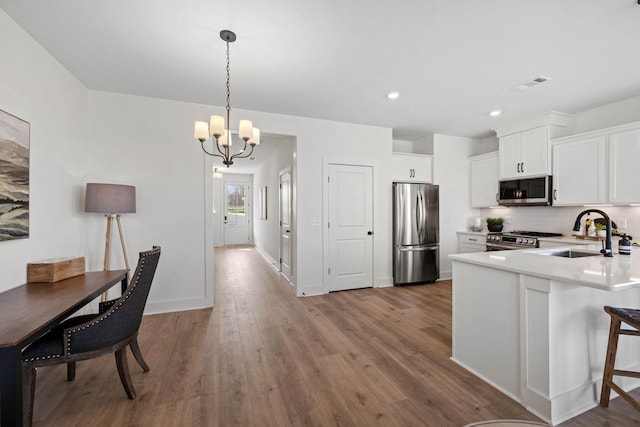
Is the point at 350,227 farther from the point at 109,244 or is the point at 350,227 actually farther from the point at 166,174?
the point at 109,244

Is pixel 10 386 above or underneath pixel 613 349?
above

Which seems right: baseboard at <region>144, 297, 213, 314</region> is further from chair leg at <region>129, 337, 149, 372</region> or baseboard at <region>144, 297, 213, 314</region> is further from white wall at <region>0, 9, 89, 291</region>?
chair leg at <region>129, 337, 149, 372</region>

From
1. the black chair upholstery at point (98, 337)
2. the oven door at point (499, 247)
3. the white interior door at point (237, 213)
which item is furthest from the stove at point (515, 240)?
the white interior door at point (237, 213)

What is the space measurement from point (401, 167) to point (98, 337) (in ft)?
14.8

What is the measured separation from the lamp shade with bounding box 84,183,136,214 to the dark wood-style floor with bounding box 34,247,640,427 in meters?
1.35

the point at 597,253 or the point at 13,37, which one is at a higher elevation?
the point at 13,37

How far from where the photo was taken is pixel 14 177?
6.70ft

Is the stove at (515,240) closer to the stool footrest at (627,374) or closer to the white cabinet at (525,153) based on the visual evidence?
the white cabinet at (525,153)

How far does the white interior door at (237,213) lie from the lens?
389 inches

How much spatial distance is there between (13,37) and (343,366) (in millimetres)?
3623

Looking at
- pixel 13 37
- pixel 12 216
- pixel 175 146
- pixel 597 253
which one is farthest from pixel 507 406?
pixel 13 37

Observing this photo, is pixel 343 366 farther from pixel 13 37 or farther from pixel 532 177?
pixel 532 177

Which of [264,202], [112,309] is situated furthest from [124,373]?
[264,202]

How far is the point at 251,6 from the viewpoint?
1881 millimetres
